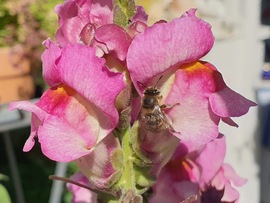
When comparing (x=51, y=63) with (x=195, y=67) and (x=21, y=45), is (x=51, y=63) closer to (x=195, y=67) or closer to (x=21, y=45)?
(x=195, y=67)

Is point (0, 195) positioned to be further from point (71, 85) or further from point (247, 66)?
point (247, 66)

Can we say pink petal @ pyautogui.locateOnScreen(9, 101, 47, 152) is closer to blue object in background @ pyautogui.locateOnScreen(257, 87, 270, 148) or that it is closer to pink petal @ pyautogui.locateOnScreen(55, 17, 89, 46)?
pink petal @ pyautogui.locateOnScreen(55, 17, 89, 46)

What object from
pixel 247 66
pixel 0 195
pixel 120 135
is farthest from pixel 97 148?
pixel 247 66

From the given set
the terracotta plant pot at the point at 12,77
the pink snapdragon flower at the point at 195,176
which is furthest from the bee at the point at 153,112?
the terracotta plant pot at the point at 12,77

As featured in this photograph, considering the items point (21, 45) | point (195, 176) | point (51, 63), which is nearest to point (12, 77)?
point (21, 45)

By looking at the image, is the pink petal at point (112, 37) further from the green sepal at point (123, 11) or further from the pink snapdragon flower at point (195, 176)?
the pink snapdragon flower at point (195, 176)
